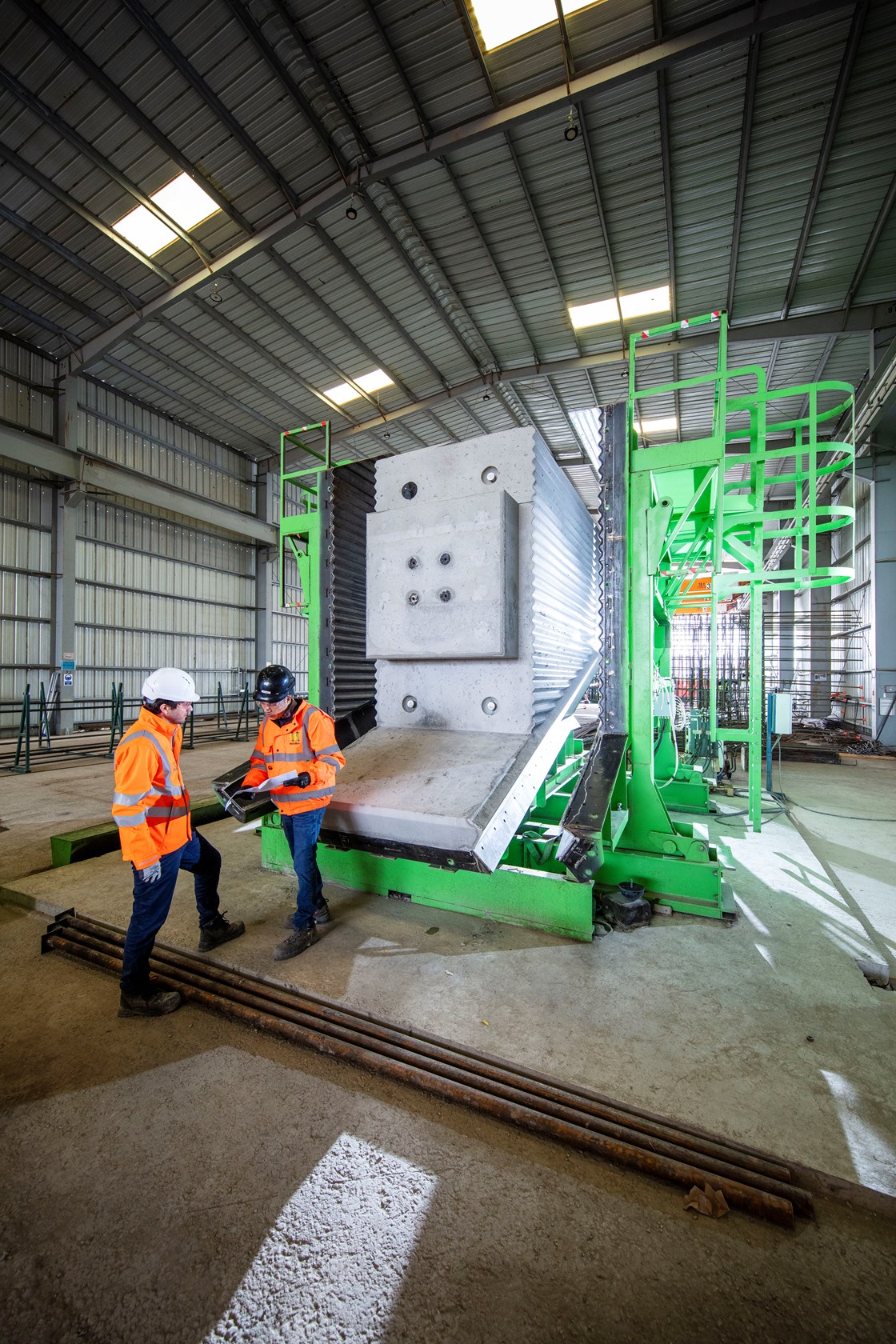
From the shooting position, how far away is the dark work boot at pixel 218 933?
347 cm

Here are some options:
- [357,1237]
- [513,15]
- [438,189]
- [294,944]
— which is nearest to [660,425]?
[438,189]

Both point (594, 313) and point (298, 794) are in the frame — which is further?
point (594, 313)

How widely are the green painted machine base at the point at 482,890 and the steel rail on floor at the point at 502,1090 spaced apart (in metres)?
0.93

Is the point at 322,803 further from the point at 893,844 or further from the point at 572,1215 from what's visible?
the point at 893,844

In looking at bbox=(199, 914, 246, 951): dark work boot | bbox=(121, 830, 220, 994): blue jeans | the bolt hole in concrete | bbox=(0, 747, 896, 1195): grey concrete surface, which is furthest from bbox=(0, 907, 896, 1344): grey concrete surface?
the bolt hole in concrete

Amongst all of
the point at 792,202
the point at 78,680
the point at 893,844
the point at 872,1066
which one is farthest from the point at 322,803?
the point at 78,680

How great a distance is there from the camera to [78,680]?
15023 mm

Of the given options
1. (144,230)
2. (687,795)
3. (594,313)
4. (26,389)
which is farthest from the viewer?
(26,389)

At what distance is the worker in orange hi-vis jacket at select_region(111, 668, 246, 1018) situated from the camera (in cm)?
277

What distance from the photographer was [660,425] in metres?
15.9

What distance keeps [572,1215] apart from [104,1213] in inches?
60.7

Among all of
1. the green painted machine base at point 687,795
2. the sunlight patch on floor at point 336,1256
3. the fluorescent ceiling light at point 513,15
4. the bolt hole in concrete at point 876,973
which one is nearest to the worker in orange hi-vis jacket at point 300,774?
the sunlight patch on floor at point 336,1256

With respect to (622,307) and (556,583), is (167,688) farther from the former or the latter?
(622,307)

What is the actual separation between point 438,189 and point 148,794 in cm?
1081
